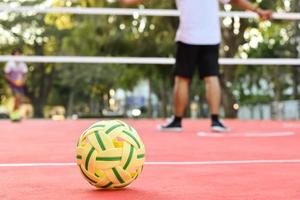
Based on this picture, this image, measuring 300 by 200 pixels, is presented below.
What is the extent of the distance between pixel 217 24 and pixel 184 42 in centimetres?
41

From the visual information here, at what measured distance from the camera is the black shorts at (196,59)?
6.25 meters

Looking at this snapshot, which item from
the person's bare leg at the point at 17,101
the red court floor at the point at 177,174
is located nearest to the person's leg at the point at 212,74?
the red court floor at the point at 177,174

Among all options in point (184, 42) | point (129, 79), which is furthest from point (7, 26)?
point (184, 42)

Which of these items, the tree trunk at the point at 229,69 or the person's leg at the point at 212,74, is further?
the tree trunk at the point at 229,69

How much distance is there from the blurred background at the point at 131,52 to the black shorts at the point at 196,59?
1.16 m

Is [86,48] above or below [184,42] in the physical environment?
below

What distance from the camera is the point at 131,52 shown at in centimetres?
2480

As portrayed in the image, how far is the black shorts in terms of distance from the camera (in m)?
6.25

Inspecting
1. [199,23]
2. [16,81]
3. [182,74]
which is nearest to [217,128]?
[182,74]

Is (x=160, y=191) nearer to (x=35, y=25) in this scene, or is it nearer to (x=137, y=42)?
(x=137, y=42)

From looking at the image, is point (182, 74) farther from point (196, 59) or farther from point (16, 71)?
point (16, 71)

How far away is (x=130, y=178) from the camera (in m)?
2.27

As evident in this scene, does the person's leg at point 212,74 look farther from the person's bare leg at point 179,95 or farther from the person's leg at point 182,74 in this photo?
the person's bare leg at point 179,95

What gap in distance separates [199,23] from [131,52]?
18706mm
